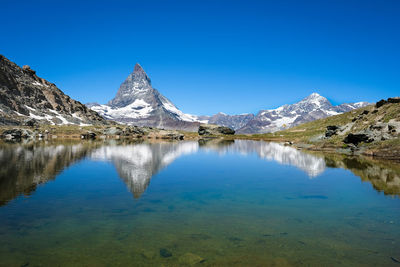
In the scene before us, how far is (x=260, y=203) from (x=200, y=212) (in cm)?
557

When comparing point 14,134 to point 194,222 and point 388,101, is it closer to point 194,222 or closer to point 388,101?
point 194,222

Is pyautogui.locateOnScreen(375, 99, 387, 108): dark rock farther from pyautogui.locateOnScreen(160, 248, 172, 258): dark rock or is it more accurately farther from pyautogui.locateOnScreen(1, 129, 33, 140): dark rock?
pyautogui.locateOnScreen(1, 129, 33, 140): dark rock

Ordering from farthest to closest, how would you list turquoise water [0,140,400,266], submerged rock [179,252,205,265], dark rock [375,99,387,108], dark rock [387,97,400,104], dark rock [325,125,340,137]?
dark rock [325,125,340,137], dark rock [375,99,387,108], dark rock [387,97,400,104], turquoise water [0,140,400,266], submerged rock [179,252,205,265]

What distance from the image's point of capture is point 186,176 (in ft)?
115

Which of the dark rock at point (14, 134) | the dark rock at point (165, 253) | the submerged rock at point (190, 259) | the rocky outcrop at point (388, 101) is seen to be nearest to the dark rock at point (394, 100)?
the rocky outcrop at point (388, 101)

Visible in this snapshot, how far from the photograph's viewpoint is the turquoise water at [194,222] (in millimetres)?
12570

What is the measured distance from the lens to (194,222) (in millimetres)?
17031

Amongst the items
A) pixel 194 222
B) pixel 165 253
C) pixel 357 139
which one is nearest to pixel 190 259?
pixel 165 253

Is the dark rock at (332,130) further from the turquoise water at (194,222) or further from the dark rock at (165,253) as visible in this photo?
the dark rock at (165,253)

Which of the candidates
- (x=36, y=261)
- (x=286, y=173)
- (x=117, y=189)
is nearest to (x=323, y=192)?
(x=286, y=173)

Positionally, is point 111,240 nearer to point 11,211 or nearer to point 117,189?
point 11,211

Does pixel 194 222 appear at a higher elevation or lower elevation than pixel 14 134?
lower

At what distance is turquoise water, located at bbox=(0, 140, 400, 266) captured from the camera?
1257 centimetres

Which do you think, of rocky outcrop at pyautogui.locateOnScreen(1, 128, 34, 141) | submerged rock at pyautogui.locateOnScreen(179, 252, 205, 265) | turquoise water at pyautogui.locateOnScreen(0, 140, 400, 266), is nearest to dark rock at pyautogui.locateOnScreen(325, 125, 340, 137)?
turquoise water at pyautogui.locateOnScreen(0, 140, 400, 266)
